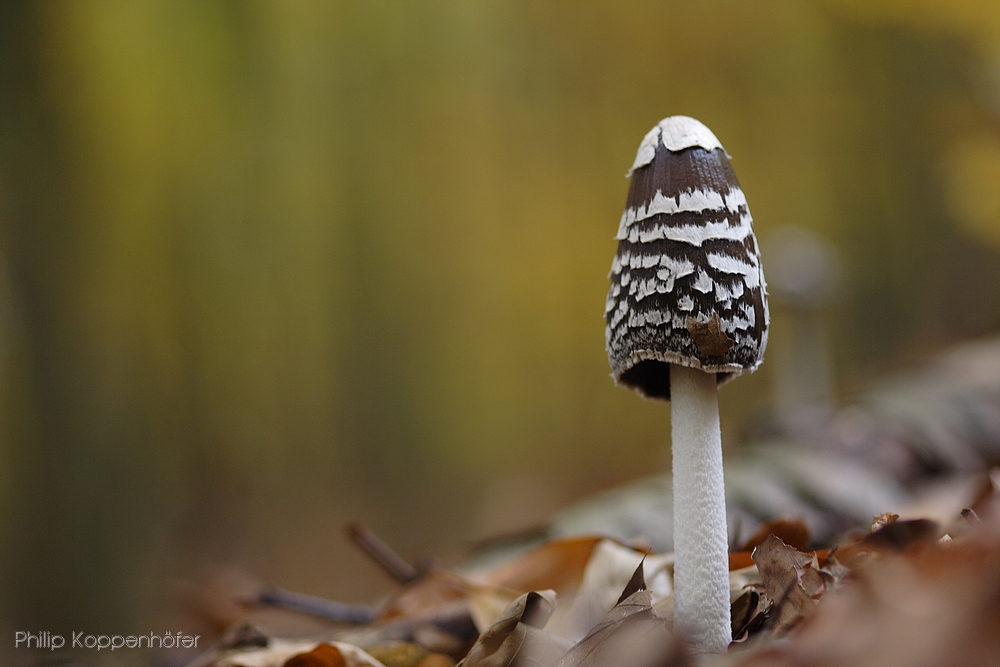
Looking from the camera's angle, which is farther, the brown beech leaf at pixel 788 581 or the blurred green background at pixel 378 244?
the blurred green background at pixel 378 244

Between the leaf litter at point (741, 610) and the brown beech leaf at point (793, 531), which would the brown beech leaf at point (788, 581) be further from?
the brown beech leaf at point (793, 531)

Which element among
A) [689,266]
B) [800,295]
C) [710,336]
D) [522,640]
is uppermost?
[800,295]

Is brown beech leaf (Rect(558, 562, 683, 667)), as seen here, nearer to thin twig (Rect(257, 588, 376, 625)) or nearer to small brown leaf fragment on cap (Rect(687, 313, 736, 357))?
small brown leaf fragment on cap (Rect(687, 313, 736, 357))

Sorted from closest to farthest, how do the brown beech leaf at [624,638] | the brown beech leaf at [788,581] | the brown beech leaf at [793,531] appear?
the brown beech leaf at [624,638], the brown beech leaf at [788,581], the brown beech leaf at [793,531]

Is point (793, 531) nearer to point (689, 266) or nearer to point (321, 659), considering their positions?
point (689, 266)

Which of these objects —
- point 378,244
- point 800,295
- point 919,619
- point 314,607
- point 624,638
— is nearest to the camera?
point 919,619

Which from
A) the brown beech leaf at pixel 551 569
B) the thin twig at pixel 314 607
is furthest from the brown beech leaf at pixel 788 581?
the thin twig at pixel 314 607

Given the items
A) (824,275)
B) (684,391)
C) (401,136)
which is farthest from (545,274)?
(684,391)

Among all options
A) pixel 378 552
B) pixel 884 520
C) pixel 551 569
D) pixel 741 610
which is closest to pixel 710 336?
pixel 884 520
